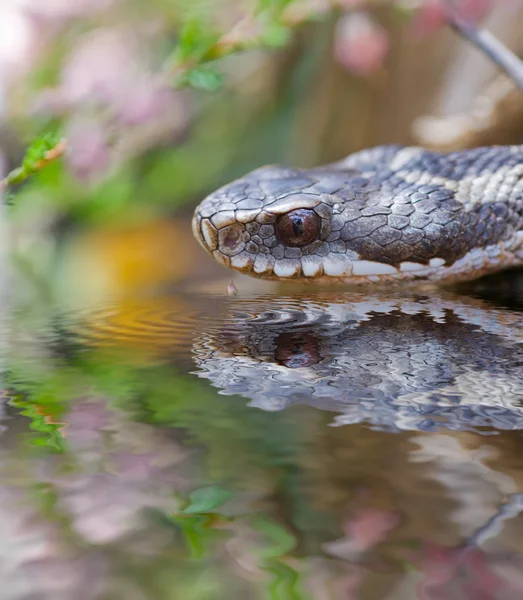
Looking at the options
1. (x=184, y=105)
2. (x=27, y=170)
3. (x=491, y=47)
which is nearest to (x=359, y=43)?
(x=491, y=47)

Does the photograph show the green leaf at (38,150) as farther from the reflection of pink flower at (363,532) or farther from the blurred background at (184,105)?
the reflection of pink flower at (363,532)

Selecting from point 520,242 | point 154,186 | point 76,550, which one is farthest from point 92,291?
point 154,186

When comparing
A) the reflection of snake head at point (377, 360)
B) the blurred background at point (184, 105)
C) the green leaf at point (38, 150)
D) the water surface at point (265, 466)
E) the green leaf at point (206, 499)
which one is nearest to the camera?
the water surface at point (265, 466)

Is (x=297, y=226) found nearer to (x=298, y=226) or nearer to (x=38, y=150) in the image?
(x=298, y=226)

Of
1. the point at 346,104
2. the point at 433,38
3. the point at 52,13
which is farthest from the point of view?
the point at 346,104

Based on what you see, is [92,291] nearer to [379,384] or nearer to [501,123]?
[379,384]

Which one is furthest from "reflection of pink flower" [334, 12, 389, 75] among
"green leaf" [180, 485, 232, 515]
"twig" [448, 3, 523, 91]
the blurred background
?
"green leaf" [180, 485, 232, 515]

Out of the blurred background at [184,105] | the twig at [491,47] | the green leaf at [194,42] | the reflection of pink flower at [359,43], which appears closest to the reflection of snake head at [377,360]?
the blurred background at [184,105]
